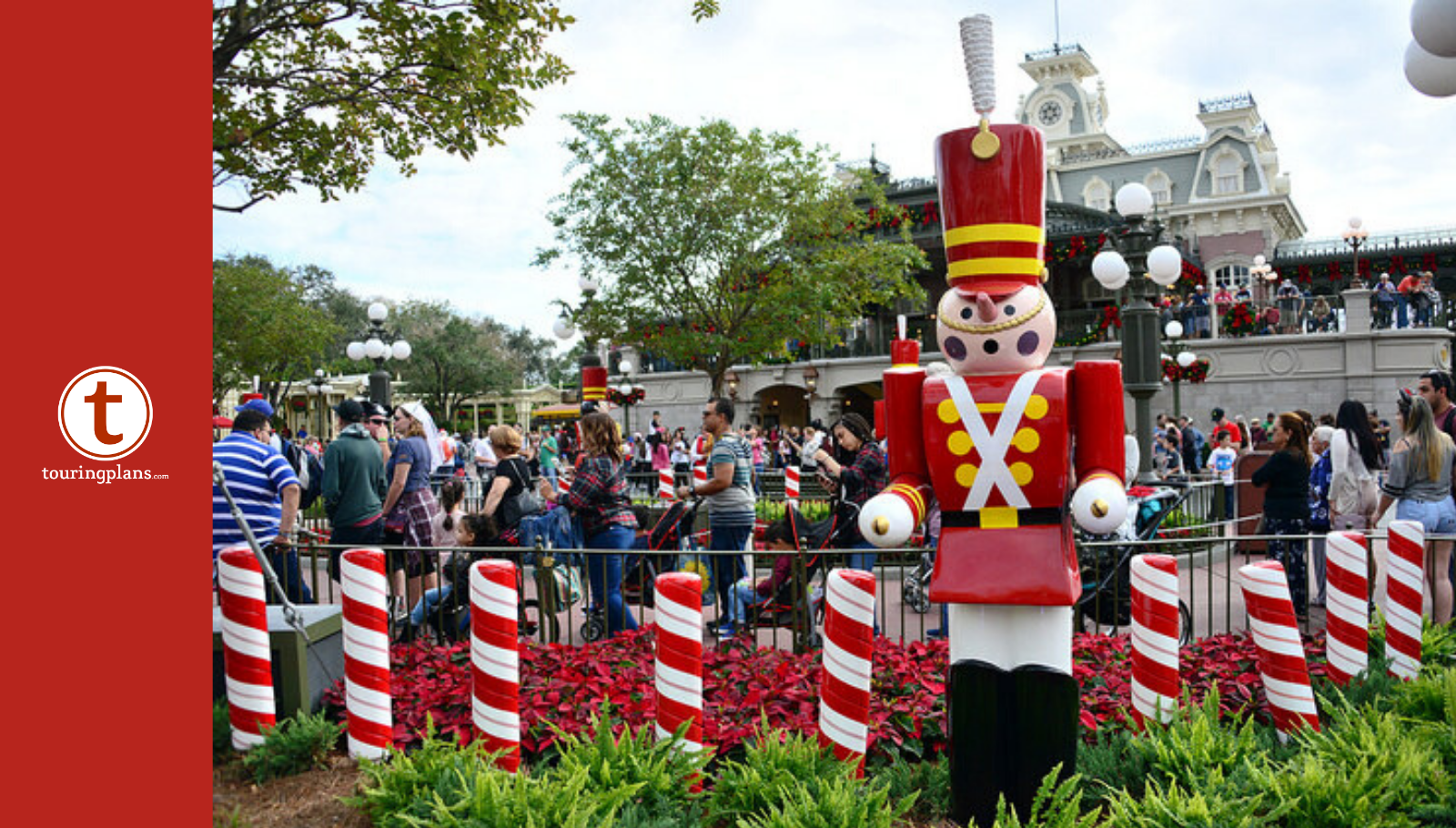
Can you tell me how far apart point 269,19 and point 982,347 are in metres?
5.96

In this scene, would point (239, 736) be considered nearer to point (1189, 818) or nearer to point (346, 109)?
point (1189, 818)

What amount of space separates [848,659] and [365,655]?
2166 millimetres

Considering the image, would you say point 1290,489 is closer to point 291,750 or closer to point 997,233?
point 997,233

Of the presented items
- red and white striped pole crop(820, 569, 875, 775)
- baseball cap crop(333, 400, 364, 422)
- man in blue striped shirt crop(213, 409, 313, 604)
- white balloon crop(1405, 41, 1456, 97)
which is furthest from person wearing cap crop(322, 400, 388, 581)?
white balloon crop(1405, 41, 1456, 97)

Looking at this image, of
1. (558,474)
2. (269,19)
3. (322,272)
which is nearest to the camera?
(269,19)

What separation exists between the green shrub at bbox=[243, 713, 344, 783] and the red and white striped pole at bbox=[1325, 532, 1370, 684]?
504cm

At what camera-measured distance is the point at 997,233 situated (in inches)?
156

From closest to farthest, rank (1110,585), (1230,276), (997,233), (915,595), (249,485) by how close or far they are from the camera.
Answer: (997,233), (249,485), (1110,585), (915,595), (1230,276)

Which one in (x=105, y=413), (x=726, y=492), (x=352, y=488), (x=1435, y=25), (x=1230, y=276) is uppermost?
(x=1230, y=276)

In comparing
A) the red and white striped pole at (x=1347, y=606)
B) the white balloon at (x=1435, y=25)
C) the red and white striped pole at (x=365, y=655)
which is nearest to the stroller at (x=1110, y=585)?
the red and white striped pole at (x=1347, y=606)

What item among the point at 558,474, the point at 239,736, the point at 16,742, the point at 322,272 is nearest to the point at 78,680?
the point at 16,742

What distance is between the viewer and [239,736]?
15.5 feet

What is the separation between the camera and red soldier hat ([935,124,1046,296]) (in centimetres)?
393

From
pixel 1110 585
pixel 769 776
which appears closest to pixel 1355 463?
pixel 1110 585
